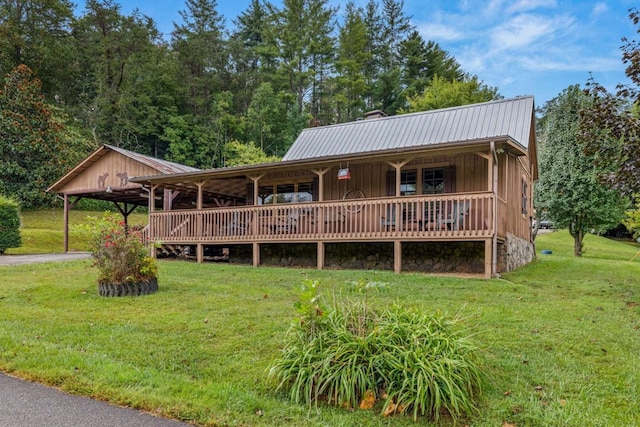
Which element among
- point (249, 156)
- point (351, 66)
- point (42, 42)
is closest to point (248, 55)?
point (351, 66)

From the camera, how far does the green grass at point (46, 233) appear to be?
1848cm

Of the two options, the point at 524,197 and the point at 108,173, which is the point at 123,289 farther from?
the point at 524,197

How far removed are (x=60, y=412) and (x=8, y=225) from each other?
1560 centimetres

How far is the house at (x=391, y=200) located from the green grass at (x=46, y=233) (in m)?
5.84

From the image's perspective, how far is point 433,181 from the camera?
12.1 meters

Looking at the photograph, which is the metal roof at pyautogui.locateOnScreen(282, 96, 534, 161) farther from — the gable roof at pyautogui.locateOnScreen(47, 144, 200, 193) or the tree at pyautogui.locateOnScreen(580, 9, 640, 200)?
the gable roof at pyautogui.locateOnScreen(47, 144, 200, 193)

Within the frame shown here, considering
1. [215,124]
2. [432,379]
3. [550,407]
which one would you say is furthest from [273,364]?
[215,124]

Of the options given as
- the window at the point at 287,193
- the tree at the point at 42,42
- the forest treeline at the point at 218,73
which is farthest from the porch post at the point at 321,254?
the tree at the point at 42,42

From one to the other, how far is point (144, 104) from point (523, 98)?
91.5ft

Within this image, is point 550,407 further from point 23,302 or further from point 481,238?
point 23,302

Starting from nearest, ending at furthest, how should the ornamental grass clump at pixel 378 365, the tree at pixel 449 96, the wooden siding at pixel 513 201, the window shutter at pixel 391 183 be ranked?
the ornamental grass clump at pixel 378 365, the wooden siding at pixel 513 201, the window shutter at pixel 391 183, the tree at pixel 449 96

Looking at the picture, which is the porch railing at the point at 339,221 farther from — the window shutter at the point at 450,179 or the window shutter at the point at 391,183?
the window shutter at the point at 450,179

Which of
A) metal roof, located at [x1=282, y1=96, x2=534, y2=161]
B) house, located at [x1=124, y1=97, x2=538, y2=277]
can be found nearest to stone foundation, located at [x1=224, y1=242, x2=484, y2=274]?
house, located at [x1=124, y1=97, x2=538, y2=277]

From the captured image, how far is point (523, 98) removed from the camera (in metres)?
13.6
